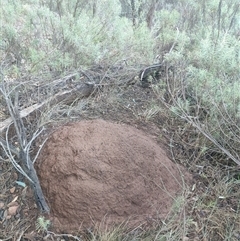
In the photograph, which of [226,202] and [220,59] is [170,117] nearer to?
[220,59]

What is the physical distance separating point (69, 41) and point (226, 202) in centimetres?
242

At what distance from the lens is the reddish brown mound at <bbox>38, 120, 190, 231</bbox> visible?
7.56 feet

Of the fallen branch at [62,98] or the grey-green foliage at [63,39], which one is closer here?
the fallen branch at [62,98]

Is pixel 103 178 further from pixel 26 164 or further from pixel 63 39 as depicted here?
pixel 63 39

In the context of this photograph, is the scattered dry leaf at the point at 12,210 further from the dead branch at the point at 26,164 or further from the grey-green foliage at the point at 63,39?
the grey-green foliage at the point at 63,39

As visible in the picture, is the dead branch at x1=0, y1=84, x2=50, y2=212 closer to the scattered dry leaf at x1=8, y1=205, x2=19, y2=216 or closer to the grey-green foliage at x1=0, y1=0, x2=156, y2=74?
the scattered dry leaf at x1=8, y1=205, x2=19, y2=216

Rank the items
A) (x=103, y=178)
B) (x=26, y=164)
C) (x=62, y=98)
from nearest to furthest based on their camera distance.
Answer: (x=26, y=164) < (x=103, y=178) < (x=62, y=98)

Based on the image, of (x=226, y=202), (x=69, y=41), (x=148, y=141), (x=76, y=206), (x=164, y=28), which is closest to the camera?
(x=76, y=206)

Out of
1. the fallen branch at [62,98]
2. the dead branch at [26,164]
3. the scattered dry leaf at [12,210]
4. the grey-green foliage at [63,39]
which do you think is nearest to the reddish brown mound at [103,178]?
the dead branch at [26,164]

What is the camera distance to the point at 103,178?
2404mm

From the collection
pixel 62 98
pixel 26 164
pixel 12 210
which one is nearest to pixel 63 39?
pixel 62 98

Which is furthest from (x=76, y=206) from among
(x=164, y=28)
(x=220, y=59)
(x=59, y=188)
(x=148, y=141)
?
(x=164, y=28)

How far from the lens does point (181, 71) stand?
10.6ft

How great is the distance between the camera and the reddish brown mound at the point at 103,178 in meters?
2.30
